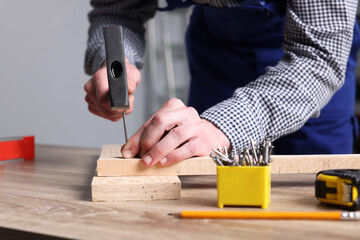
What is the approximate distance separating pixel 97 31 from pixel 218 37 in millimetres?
Result: 386

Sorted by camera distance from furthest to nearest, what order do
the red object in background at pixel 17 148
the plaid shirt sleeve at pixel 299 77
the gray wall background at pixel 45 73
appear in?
the gray wall background at pixel 45 73 → the red object in background at pixel 17 148 → the plaid shirt sleeve at pixel 299 77

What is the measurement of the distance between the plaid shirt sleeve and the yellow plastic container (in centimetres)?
25

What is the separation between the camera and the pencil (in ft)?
1.94

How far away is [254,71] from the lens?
1365 millimetres

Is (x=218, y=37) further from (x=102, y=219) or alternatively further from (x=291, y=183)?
(x=102, y=219)

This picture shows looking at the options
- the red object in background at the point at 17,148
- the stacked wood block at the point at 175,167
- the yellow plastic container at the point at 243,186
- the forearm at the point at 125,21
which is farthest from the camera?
the forearm at the point at 125,21

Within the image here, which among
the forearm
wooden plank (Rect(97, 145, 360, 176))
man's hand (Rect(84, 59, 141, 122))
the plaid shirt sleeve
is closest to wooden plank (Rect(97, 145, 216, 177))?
wooden plank (Rect(97, 145, 360, 176))

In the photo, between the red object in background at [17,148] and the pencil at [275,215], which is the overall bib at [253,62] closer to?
the red object in background at [17,148]

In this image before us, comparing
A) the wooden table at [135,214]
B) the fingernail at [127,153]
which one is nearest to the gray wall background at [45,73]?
the wooden table at [135,214]

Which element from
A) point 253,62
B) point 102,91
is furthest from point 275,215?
point 253,62

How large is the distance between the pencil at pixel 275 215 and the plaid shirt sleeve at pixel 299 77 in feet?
1.04

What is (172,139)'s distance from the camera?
81cm

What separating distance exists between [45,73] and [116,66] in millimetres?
2023

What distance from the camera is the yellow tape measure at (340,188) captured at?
627 millimetres
